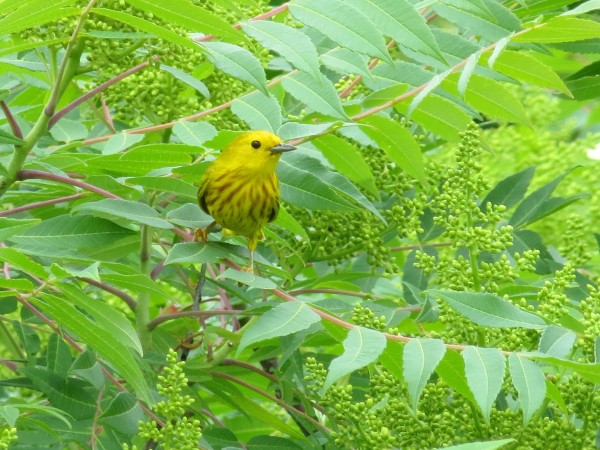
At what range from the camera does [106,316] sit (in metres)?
3.72

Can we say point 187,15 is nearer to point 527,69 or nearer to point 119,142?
point 119,142

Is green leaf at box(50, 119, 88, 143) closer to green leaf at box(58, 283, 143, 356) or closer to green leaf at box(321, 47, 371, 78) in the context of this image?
green leaf at box(321, 47, 371, 78)

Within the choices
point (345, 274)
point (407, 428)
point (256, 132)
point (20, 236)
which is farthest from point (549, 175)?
point (20, 236)

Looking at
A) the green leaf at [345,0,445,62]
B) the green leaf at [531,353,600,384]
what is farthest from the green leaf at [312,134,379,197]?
the green leaf at [531,353,600,384]

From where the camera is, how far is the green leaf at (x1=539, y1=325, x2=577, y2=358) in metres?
3.62

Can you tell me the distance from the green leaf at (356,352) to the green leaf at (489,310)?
0.83 ft

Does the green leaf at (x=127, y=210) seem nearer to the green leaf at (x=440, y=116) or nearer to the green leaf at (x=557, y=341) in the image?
the green leaf at (x=440, y=116)

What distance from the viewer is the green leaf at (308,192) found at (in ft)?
14.1

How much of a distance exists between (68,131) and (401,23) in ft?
6.04

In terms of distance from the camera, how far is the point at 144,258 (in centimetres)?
464

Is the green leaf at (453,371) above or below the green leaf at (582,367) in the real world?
below

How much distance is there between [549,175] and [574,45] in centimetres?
95

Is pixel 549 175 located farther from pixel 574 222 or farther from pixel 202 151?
pixel 202 151

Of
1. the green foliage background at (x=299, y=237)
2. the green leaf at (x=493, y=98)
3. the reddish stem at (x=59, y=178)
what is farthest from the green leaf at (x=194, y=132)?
the green leaf at (x=493, y=98)
